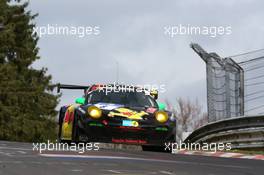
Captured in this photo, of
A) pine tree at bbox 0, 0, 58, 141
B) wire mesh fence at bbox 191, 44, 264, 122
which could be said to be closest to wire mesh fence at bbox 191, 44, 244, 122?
wire mesh fence at bbox 191, 44, 264, 122

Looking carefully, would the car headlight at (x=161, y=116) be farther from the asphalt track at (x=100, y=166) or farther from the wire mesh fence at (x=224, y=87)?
the asphalt track at (x=100, y=166)

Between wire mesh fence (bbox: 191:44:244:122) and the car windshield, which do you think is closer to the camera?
the car windshield

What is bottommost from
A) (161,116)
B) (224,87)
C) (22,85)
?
(161,116)

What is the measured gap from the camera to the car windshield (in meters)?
13.1

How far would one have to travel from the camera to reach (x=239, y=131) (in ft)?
51.5

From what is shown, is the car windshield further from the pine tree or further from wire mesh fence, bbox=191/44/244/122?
the pine tree

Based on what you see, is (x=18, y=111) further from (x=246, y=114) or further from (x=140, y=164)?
(x=140, y=164)

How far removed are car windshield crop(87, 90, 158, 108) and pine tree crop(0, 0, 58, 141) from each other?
28.7 meters

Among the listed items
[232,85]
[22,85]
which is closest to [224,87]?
[232,85]

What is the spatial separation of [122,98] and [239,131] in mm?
3835

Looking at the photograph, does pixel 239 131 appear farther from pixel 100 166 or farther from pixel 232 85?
pixel 100 166

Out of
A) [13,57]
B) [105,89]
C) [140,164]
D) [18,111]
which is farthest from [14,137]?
[140,164]

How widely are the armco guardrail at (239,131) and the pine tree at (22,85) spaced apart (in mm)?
26482

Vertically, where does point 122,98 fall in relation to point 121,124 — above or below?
above
